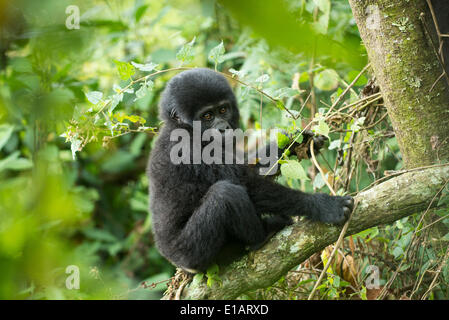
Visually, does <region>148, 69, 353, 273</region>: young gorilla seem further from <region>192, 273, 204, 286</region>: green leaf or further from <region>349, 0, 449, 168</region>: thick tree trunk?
<region>349, 0, 449, 168</region>: thick tree trunk

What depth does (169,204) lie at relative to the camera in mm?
3533

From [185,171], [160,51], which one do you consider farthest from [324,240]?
[160,51]

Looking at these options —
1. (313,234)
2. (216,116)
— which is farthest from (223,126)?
(313,234)

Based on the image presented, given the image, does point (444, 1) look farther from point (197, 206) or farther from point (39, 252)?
point (39, 252)

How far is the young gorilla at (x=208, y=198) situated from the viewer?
3.17m

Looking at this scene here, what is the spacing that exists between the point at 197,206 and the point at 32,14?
276 cm

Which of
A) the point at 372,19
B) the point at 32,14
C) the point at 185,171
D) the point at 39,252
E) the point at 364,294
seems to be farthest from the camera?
the point at 185,171

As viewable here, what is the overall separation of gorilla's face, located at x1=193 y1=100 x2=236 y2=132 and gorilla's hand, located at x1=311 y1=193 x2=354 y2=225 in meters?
1.25

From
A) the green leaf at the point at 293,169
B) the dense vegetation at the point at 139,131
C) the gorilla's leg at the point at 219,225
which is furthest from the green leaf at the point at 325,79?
the gorilla's leg at the point at 219,225

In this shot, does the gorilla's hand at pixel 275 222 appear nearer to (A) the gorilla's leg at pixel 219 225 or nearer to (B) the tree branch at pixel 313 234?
(A) the gorilla's leg at pixel 219 225

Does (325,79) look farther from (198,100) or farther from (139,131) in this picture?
(139,131)

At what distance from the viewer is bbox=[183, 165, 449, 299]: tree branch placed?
2.74 metres

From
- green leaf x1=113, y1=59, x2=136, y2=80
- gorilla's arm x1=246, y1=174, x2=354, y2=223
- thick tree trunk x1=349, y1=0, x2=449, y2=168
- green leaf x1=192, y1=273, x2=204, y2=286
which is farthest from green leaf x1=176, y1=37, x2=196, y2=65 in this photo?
green leaf x1=192, y1=273, x2=204, y2=286

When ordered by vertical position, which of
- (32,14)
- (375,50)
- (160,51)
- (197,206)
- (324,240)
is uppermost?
(160,51)
